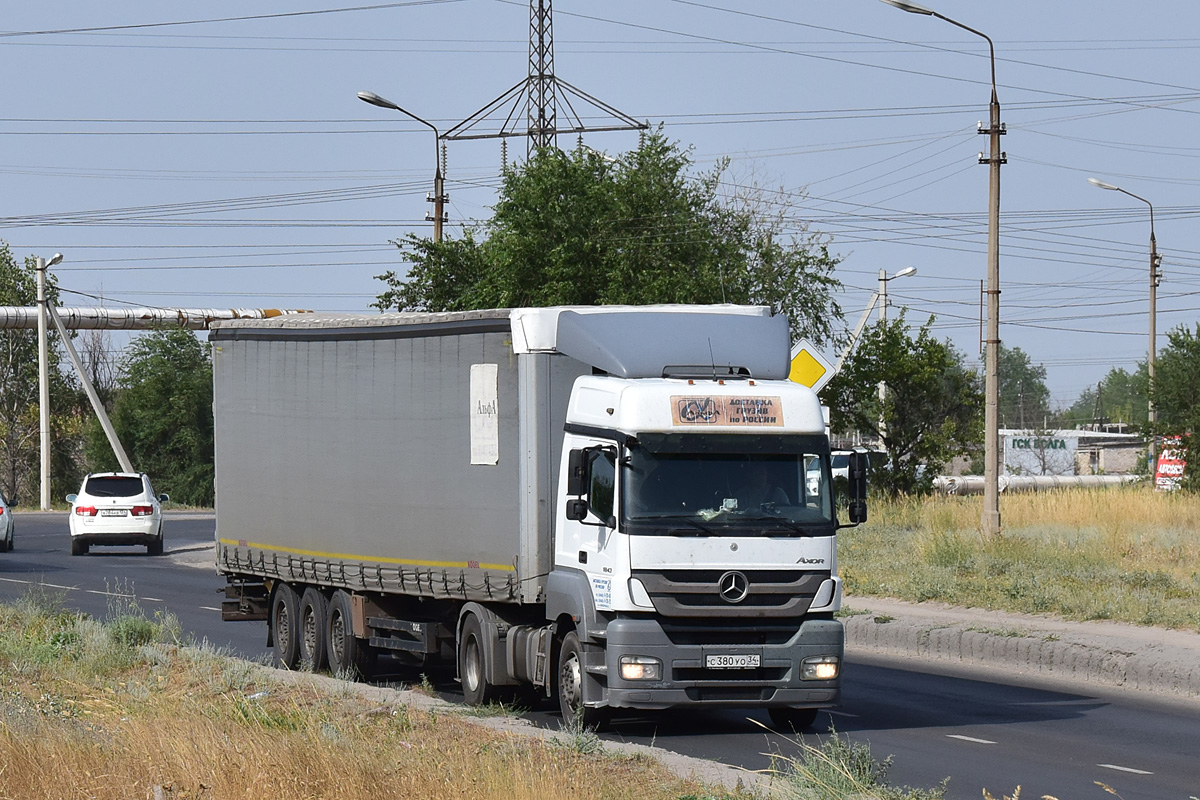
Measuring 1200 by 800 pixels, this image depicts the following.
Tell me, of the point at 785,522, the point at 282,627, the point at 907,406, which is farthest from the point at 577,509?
the point at 907,406

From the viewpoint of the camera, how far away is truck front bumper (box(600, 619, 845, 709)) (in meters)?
11.8

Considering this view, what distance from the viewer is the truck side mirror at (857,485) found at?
1279 centimetres

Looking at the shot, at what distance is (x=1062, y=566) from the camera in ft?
72.8

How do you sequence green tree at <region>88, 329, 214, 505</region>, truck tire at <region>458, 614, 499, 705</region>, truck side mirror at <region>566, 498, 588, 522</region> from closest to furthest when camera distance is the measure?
truck side mirror at <region>566, 498, 588, 522</region> → truck tire at <region>458, 614, 499, 705</region> → green tree at <region>88, 329, 214, 505</region>

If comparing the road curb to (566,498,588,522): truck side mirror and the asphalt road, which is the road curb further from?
(566,498,588,522): truck side mirror

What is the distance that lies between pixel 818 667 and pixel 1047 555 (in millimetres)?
11831

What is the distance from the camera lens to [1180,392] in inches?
1492

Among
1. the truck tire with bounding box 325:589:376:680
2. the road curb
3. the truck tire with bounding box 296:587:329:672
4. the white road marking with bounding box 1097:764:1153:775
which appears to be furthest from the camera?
the truck tire with bounding box 296:587:329:672

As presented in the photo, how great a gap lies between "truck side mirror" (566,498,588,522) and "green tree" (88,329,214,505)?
6930 cm

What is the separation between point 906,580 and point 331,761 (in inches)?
610

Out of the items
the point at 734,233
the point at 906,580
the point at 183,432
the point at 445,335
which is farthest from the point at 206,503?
the point at 445,335

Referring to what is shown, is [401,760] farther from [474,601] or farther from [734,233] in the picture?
[734,233]

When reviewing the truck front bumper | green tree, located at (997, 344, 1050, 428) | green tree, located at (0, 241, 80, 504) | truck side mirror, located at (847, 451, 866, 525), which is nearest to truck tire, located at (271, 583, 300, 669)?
the truck front bumper

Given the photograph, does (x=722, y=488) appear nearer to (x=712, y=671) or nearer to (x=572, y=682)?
(x=712, y=671)
